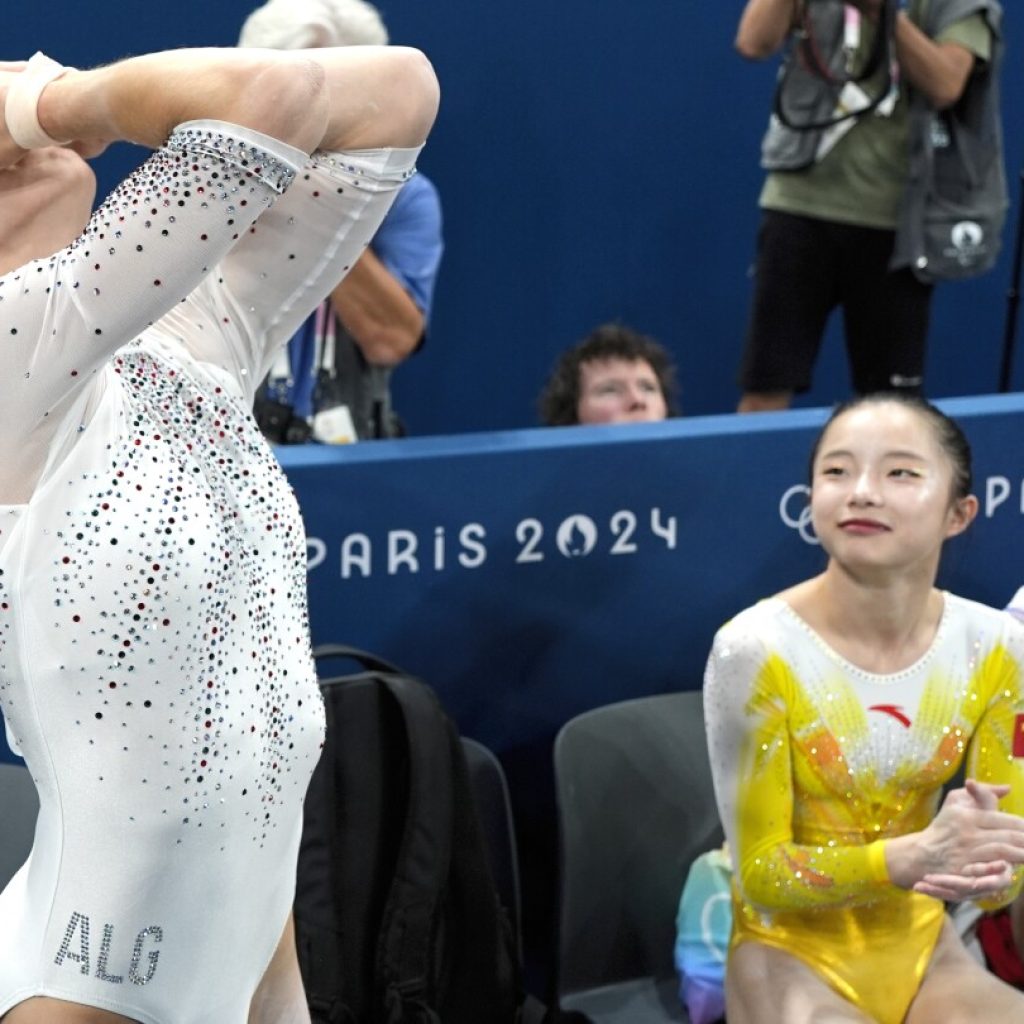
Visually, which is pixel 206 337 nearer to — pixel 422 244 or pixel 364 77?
pixel 364 77

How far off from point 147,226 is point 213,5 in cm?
371

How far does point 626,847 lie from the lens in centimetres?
294

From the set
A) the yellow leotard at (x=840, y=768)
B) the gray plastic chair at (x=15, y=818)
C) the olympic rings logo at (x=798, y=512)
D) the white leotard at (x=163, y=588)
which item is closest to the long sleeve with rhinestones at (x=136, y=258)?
the white leotard at (x=163, y=588)

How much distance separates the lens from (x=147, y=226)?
128cm

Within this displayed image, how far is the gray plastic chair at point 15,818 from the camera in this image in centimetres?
257

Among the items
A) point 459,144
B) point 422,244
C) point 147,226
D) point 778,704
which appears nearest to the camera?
point 147,226

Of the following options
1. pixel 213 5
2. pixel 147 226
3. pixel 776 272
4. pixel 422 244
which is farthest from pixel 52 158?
pixel 213 5

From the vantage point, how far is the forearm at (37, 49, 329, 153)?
4.21ft

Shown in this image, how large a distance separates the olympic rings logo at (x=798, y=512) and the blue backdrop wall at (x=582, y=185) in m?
2.14

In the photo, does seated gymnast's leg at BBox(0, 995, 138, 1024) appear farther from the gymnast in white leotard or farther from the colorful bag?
the colorful bag

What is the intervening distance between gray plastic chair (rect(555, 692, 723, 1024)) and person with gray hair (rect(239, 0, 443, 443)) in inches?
33.3

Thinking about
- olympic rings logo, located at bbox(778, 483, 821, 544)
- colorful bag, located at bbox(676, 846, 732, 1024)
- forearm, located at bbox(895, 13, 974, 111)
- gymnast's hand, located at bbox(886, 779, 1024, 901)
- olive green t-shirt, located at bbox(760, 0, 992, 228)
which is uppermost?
forearm, located at bbox(895, 13, 974, 111)

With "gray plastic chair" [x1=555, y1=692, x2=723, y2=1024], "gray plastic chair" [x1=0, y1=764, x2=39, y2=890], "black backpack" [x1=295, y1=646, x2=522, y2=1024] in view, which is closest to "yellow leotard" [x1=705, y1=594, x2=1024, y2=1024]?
"gray plastic chair" [x1=555, y1=692, x2=723, y2=1024]

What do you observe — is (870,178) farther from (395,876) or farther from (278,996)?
(278,996)
